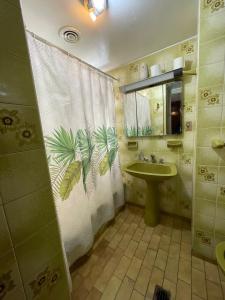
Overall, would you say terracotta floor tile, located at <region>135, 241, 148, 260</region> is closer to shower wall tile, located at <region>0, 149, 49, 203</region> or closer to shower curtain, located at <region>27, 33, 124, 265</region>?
shower curtain, located at <region>27, 33, 124, 265</region>

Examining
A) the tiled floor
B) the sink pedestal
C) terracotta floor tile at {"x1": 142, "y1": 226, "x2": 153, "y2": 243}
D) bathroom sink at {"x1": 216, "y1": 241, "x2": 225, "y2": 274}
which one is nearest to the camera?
bathroom sink at {"x1": 216, "y1": 241, "x2": 225, "y2": 274}

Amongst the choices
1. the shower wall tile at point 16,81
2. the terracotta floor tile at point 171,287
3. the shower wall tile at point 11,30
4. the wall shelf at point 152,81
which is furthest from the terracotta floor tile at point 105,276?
the wall shelf at point 152,81

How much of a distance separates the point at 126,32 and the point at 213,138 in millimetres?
1260

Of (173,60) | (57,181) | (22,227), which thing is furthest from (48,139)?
(173,60)

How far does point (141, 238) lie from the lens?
160 centimetres

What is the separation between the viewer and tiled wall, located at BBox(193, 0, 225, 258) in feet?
3.22

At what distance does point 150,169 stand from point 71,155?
1.12 m

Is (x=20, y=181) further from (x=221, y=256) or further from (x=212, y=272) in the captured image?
(x=212, y=272)

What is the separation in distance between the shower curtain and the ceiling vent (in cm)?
25

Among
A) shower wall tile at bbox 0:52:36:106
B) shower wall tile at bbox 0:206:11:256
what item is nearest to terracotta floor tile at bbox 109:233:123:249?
shower wall tile at bbox 0:206:11:256

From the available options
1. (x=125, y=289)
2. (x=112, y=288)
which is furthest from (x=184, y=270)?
(x=112, y=288)

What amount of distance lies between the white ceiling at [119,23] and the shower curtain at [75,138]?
264 millimetres

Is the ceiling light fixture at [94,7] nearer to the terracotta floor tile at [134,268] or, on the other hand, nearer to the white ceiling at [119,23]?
the white ceiling at [119,23]

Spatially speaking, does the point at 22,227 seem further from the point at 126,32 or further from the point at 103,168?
the point at 126,32
